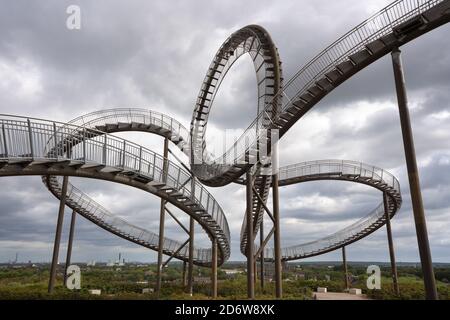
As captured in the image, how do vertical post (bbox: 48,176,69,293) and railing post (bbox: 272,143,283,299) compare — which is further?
vertical post (bbox: 48,176,69,293)

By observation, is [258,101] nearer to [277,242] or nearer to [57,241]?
[277,242]

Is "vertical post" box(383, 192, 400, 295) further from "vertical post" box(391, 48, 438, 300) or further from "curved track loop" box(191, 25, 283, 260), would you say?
"vertical post" box(391, 48, 438, 300)

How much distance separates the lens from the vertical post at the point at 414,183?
8.27 metres

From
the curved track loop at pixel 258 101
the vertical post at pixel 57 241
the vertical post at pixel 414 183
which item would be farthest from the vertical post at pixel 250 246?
the vertical post at pixel 57 241

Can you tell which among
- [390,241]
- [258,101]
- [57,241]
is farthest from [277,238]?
[390,241]

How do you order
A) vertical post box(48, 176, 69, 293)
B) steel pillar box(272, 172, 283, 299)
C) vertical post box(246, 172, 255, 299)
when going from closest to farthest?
vertical post box(246, 172, 255, 299)
steel pillar box(272, 172, 283, 299)
vertical post box(48, 176, 69, 293)

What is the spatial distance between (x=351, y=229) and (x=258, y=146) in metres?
16.8

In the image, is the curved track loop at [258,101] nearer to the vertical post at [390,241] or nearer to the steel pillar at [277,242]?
the steel pillar at [277,242]

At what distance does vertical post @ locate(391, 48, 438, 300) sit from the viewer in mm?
8266

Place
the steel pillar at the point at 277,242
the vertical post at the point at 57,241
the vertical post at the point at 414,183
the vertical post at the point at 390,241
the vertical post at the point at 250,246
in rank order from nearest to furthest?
1. the vertical post at the point at 414,183
2. the vertical post at the point at 250,246
3. the steel pillar at the point at 277,242
4. the vertical post at the point at 57,241
5. the vertical post at the point at 390,241

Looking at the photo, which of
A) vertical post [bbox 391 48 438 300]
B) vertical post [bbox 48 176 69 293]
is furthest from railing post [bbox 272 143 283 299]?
vertical post [bbox 48 176 69 293]

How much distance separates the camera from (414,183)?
345 inches

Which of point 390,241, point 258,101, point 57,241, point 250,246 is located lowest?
point 250,246

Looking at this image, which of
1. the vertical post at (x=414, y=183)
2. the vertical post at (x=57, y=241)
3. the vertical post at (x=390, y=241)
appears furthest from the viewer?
the vertical post at (x=390, y=241)
